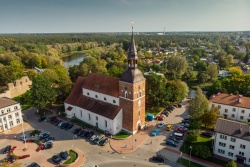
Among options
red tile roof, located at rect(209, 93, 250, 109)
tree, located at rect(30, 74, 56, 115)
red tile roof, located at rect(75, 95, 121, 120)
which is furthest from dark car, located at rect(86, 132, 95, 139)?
red tile roof, located at rect(209, 93, 250, 109)

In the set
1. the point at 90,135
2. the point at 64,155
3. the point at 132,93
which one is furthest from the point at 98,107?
the point at 64,155

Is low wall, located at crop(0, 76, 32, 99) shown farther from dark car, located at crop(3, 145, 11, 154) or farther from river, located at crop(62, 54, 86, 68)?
river, located at crop(62, 54, 86, 68)

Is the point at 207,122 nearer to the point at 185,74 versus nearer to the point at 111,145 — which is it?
the point at 111,145

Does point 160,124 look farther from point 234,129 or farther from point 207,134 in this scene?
point 234,129

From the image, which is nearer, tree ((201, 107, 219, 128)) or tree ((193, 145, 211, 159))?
tree ((193, 145, 211, 159))

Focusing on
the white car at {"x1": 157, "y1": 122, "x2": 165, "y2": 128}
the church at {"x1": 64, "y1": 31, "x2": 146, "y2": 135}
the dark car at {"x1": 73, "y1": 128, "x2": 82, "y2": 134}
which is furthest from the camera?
the white car at {"x1": 157, "y1": 122, "x2": 165, "y2": 128}

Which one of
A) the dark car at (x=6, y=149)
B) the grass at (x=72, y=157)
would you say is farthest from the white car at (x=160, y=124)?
the dark car at (x=6, y=149)

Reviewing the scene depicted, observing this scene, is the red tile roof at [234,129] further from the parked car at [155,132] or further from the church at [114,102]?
the church at [114,102]
